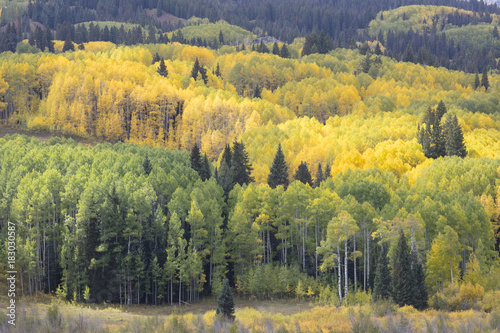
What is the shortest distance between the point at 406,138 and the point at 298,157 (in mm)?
31017

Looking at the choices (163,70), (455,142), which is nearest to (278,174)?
(455,142)

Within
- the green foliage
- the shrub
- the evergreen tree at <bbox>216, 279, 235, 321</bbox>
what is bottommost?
the green foliage

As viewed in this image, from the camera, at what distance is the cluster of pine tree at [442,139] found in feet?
373

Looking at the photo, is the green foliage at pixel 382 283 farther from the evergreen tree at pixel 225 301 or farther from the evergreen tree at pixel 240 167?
Result: the evergreen tree at pixel 240 167

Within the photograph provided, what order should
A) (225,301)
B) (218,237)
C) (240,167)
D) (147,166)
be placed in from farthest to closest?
1. (240,167)
2. (147,166)
3. (218,237)
4. (225,301)

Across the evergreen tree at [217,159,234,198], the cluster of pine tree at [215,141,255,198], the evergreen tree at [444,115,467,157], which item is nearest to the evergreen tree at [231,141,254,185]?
the cluster of pine tree at [215,141,255,198]

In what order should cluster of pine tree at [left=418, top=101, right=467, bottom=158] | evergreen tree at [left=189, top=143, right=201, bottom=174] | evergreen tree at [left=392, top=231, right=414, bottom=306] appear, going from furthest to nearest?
cluster of pine tree at [left=418, top=101, right=467, bottom=158], evergreen tree at [left=189, top=143, right=201, bottom=174], evergreen tree at [left=392, top=231, right=414, bottom=306]

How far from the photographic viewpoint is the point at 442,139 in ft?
385

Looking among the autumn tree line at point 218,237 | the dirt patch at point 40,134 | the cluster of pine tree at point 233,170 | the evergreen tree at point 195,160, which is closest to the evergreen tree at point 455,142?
the autumn tree line at point 218,237

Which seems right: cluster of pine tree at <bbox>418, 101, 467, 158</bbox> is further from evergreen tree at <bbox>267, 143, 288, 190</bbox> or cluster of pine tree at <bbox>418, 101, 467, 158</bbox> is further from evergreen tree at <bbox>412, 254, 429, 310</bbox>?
evergreen tree at <bbox>412, 254, 429, 310</bbox>

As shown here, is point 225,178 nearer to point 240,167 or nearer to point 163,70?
point 240,167

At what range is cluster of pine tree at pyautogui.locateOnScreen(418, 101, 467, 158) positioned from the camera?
114 metres


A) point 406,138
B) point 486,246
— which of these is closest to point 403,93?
point 406,138

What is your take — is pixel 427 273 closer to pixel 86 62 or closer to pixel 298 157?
pixel 298 157
